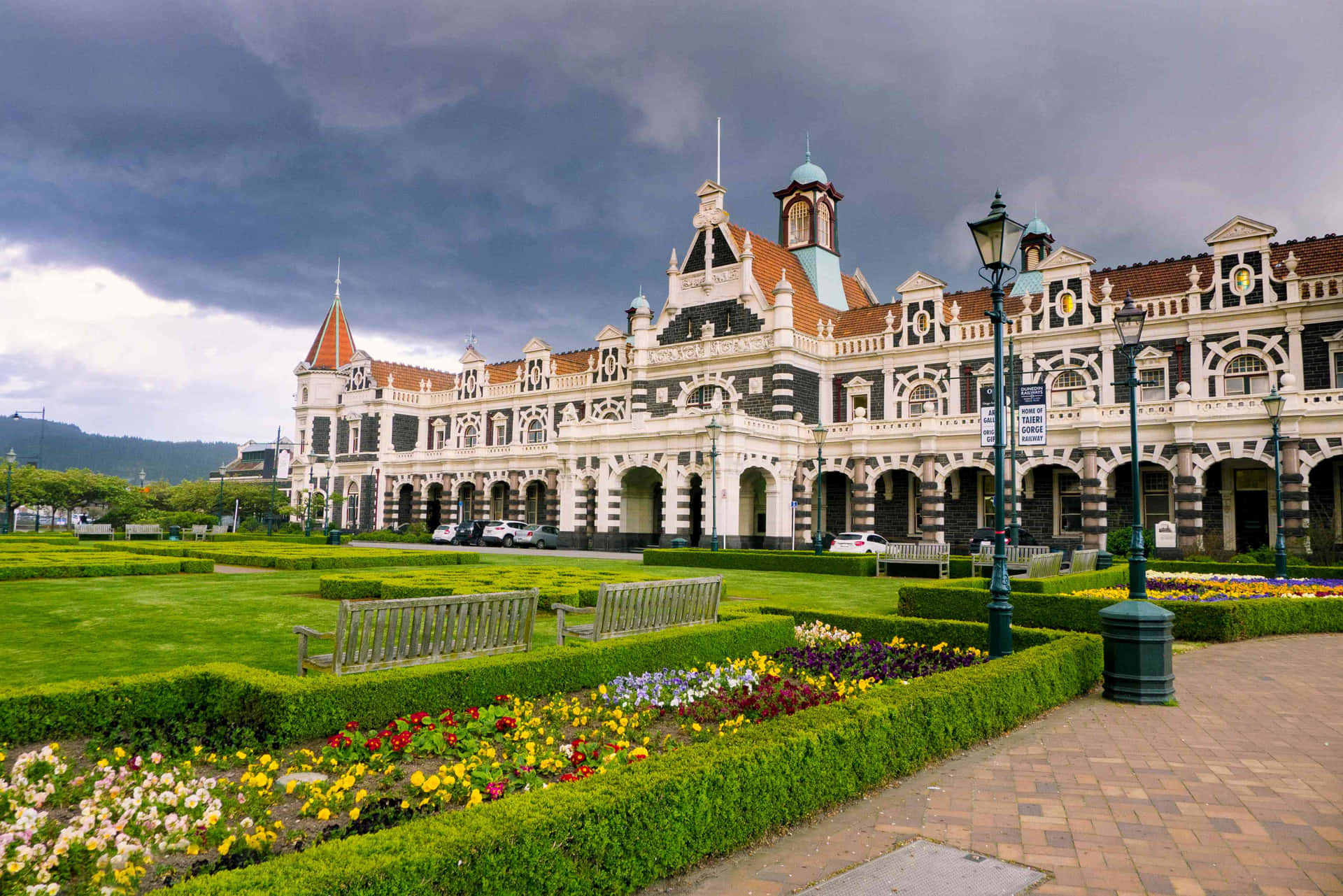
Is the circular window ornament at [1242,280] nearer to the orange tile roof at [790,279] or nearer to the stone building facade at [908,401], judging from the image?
the stone building facade at [908,401]

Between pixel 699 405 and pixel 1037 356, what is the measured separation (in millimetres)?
16389

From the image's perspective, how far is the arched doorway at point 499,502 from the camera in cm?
5669

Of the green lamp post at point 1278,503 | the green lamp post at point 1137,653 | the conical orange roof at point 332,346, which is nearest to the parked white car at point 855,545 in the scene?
the green lamp post at point 1278,503

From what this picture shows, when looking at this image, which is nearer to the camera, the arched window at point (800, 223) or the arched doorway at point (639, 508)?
the arched doorway at point (639, 508)

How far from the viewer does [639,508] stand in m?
43.8

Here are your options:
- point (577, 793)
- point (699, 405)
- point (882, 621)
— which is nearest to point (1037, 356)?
point (699, 405)

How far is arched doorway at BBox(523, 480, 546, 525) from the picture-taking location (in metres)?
55.5

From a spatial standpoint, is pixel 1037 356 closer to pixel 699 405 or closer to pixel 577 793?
pixel 699 405

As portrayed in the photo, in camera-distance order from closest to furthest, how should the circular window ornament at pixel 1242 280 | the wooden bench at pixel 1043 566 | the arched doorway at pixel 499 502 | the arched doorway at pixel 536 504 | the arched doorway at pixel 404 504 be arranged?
1. the wooden bench at pixel 1043 566
2. the circular window ornament at pixel 1242 280
3. the arched doorway at pixel 536 504
4. the arched doorway at pixel 499 502
5. the arched doorway at pixel 404 504

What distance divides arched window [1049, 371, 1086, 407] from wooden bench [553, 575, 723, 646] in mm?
30188

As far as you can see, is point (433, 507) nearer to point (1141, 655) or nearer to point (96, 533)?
point (96, 533)

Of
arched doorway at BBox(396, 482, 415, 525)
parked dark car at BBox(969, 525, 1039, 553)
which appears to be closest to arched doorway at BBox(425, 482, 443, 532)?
arched doorway at BBox(396, 482, 415, 525)

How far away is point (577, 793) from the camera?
14.5 feet

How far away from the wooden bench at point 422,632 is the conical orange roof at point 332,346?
60544mm
